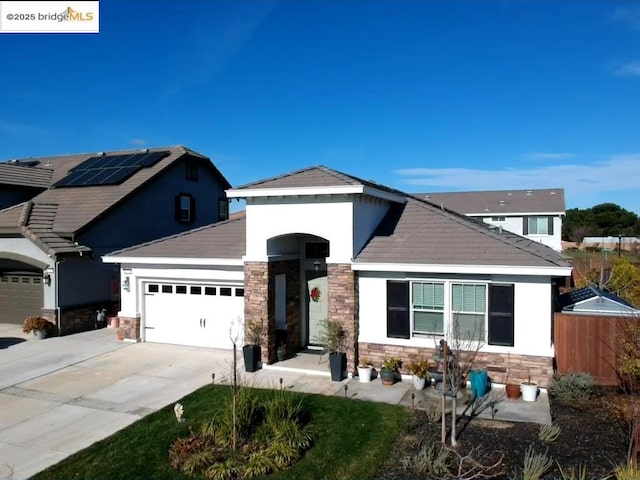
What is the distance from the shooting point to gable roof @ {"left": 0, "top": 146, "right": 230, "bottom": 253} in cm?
1822

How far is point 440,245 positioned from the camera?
1270 centimetres

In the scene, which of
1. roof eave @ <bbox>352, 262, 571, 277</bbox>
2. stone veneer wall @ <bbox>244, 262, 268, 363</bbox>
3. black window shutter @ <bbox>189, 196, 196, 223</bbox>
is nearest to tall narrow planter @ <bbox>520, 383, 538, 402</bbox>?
roof eave @ <bbox>352, 262, 571, 277</bbox>

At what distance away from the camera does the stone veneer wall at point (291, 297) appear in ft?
44.8

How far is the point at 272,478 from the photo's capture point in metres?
7.31

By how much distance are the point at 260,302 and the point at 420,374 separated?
4.66 meters

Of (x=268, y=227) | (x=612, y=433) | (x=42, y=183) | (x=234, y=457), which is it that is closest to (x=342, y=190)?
(x=268, y=227)

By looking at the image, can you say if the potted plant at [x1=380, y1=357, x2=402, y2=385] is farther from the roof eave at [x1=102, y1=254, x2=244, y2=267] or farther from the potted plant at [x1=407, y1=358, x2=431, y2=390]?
the roof eave at [x1=102, y1=254, x2=244, y2=267]

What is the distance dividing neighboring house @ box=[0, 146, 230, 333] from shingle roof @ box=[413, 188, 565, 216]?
2319 centimetres

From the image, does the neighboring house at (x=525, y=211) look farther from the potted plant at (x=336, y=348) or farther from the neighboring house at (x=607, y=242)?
the potted plant at (x=336, y=348)

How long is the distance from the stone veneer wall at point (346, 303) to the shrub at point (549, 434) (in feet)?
16.3

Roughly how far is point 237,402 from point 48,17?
10.5 metres

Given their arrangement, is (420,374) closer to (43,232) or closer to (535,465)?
(535,465)

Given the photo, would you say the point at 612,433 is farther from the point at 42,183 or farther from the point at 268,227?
the point at 42,183

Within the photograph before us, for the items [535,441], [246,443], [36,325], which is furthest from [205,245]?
[535,441]
